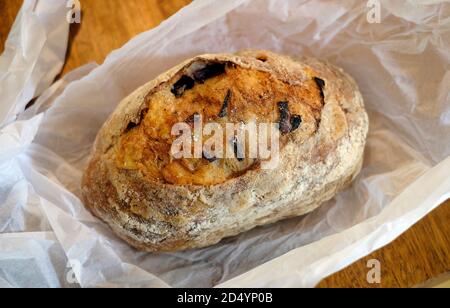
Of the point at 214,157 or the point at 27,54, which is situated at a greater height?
the point at 27,54

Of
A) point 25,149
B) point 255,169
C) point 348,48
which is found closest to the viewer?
point 255,169

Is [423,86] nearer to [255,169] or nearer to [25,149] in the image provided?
[255,169]

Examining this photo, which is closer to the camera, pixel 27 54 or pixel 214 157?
pixel 214 157

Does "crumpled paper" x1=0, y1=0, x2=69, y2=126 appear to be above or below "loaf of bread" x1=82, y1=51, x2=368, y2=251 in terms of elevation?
above

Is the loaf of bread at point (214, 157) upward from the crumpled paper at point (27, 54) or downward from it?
downward
